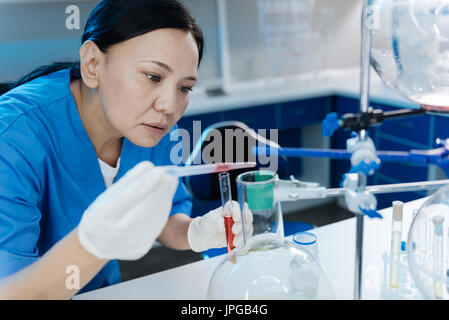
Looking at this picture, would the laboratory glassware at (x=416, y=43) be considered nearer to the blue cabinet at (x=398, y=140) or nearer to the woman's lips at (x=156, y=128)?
the woman's lips at (x=156, y=128)

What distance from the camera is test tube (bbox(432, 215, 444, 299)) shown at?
0.66 m

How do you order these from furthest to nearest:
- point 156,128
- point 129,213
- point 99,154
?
1. point 99,154
2. point 156,128
3. point 129,213

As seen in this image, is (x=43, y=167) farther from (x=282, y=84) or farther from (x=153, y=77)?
(x=282, y=84)

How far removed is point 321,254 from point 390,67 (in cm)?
42

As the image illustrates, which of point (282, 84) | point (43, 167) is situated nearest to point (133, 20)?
point (43, 167)

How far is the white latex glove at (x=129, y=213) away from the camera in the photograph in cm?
55

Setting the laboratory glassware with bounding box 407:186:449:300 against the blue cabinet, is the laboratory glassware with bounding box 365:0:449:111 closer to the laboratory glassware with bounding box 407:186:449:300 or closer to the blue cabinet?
the laboratory glassware with bounding box 407:186:449:300

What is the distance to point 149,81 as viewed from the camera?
0.86m

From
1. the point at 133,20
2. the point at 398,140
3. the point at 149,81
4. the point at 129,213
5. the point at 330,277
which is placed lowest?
the point at 398,140

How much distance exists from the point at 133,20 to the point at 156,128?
0.23m

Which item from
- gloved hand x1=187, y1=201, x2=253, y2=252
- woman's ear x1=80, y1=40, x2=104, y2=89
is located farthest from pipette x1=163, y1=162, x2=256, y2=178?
woman's ear x1=80, y1=40, x2=104, y2=89

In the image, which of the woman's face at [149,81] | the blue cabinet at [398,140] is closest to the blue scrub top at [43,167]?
the woman's face at [149,81]
